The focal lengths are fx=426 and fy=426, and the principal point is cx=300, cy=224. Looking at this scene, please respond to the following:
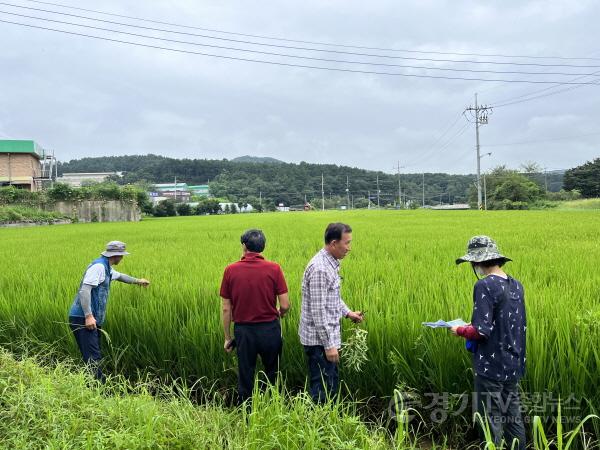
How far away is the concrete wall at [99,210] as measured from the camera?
3512 centimetres

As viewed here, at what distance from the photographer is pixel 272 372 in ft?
10.2

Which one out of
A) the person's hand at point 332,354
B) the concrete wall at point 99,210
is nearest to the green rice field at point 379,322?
the person's hand at point 332,354

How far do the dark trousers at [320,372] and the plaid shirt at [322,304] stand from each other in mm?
72

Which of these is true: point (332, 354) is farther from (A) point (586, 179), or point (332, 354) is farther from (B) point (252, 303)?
(A) point (586, 179)

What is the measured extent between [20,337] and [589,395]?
17.2 ft

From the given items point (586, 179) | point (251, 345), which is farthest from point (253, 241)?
point (586, 179)

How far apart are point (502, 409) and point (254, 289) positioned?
163cm

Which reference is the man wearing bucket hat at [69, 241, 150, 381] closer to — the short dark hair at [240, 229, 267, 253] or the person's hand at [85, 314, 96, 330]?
the person's hand at [85, 314, 96, 330]

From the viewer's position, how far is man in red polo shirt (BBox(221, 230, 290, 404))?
9.62 feet

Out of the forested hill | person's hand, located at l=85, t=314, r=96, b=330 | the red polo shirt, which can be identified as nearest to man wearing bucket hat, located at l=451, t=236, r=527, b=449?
the red polo shirt

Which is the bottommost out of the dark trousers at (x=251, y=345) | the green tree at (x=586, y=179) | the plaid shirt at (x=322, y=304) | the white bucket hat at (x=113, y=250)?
the dark trousers at (x=251, y=345)

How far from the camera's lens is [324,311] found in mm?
2754

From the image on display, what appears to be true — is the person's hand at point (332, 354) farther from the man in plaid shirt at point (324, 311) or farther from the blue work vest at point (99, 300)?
the blue work vest at point (99, 300)

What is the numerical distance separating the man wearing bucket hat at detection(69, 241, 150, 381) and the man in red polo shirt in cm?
143
